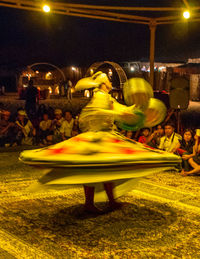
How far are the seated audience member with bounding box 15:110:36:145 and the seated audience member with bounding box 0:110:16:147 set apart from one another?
134mm

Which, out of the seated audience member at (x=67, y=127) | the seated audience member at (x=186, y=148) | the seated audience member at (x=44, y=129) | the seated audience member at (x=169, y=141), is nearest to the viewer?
the seated audience member at (x=186, y=148)

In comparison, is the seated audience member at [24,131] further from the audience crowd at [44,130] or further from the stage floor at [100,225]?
the stage floor at [100,225]

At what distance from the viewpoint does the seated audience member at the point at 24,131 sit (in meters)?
9.19

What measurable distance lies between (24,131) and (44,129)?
51 cm

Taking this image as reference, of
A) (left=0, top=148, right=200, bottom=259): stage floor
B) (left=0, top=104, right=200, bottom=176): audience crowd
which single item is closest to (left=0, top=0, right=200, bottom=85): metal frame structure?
(left=0, top=104, right=200, bottom=176): audience crowd

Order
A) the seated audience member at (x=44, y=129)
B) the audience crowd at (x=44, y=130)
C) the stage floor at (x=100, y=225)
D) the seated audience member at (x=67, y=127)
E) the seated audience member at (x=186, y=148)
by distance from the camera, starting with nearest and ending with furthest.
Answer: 1. the stage floor at (x=100, y=225)
2. the seated audience member at (x=186, y=148)
3. the audience crowd at (x=44, y=130)
4. the seated audience member at (x=67, y=127)
5. the seated audience member at (x=44, y=129)

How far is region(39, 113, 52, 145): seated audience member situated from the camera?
9.33 m

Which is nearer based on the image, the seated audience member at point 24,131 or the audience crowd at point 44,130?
the audience crowd at point 44,130

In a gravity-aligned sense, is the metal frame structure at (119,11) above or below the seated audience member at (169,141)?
above

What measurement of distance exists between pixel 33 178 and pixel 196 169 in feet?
9.56

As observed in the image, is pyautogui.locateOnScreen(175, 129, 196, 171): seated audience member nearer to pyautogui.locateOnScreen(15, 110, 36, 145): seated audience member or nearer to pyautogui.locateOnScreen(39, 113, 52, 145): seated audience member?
pyautogui.locateOnScreen(39, 113, 52, 145): seated audience member

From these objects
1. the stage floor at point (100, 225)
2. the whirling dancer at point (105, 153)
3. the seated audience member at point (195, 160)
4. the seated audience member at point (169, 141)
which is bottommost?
the stage floor at point (100, 225)

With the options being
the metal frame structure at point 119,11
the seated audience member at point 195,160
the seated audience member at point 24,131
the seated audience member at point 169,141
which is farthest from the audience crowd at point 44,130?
the metal frame structure at point 119,11

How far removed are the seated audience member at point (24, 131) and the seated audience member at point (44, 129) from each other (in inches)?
7.4
